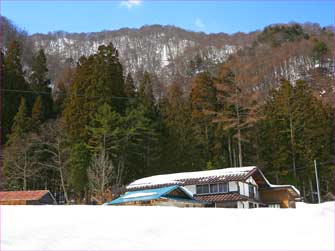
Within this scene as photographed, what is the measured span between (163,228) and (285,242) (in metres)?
2.17

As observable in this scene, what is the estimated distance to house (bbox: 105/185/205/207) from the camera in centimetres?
2347

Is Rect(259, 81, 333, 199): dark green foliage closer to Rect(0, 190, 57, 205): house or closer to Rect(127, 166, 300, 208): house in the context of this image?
Rect(127, 166, 300, 208): house

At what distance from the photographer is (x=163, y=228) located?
337 inches

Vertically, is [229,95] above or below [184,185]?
above

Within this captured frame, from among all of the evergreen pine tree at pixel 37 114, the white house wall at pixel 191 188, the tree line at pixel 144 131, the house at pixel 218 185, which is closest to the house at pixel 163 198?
the house at pixel 218 185

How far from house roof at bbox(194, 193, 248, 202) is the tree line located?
4165 mm

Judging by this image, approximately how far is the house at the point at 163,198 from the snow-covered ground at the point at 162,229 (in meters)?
12.7

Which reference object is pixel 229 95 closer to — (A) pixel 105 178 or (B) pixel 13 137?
(A) pixel 105 178

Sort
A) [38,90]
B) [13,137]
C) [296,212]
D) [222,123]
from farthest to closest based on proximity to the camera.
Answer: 1. [38,90]
2. [222,123]
3. [13,137]
4. [296,212]

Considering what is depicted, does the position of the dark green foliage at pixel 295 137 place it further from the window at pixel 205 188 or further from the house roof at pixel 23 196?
the house roof at pixel 23 196

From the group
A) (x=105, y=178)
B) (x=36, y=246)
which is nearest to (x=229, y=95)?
(x=105, y=178)

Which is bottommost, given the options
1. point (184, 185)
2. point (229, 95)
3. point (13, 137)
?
point (184, 185)

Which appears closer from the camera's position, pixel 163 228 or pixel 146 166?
pixel 163 228

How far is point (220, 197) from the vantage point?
27688 millimetres
